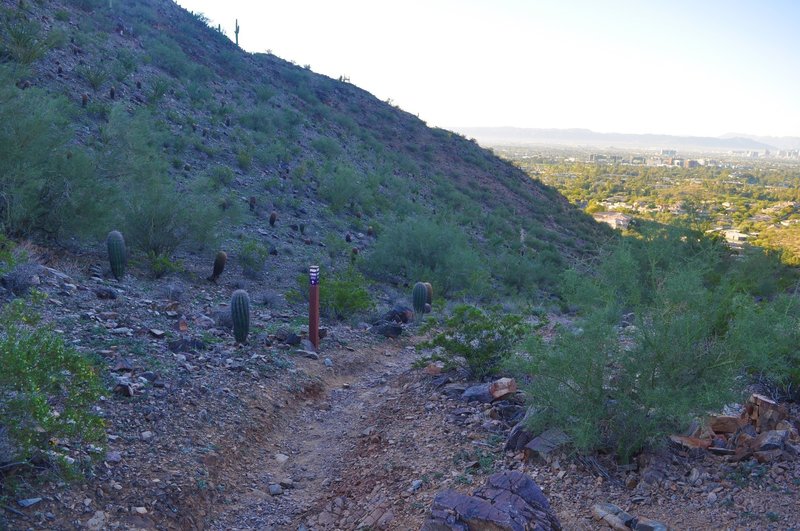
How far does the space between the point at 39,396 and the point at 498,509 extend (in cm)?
318

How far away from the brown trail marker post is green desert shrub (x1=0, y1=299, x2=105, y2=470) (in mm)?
4325

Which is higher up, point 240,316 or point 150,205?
point 150,205

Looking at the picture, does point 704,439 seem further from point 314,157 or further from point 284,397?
point 314,157

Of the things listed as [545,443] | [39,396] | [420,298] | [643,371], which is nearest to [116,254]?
[420,298]

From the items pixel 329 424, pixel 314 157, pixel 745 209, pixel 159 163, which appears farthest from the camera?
pixel 745 209

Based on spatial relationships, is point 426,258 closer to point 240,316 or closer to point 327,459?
point 240,316

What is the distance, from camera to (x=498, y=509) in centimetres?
429

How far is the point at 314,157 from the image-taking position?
2686 cm

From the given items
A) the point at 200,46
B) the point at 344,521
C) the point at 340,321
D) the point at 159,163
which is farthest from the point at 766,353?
the point at 200,46

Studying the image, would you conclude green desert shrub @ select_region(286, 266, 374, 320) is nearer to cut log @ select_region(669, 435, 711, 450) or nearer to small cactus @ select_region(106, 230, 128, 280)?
small cactus @ select_region(106, 230, 128, 280)

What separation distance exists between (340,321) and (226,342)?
3.14 meters

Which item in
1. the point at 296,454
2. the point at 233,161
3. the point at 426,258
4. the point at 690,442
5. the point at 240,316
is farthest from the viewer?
the point at 233,161

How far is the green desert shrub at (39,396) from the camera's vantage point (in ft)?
15.1

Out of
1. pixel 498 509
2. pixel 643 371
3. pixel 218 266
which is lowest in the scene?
pixel 218 266
